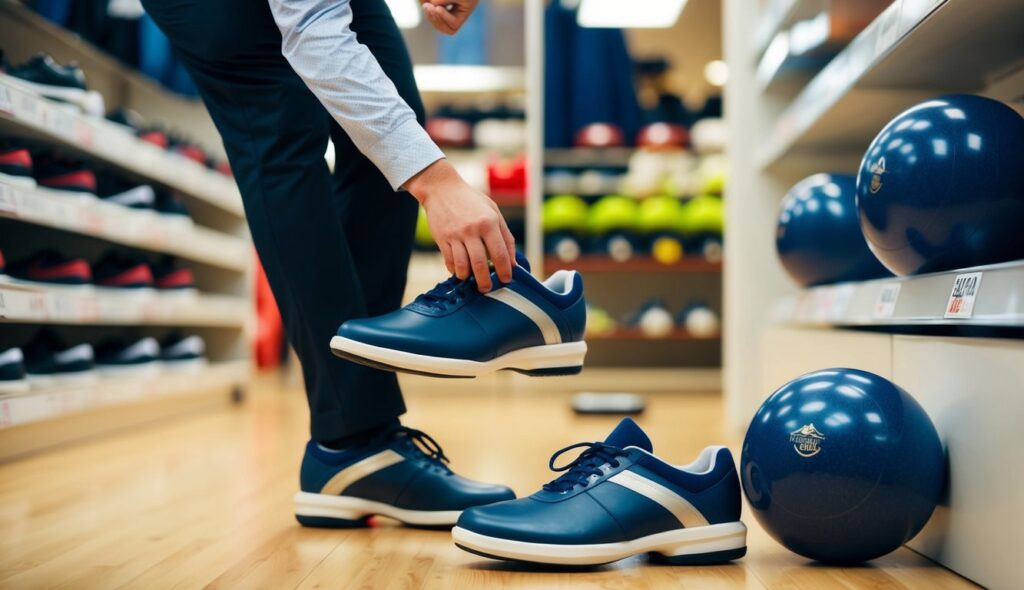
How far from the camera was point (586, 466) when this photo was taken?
50.6 inches

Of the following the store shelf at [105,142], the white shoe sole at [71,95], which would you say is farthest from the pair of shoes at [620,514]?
the white shoe sole at [71,95]

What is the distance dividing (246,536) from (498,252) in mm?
631

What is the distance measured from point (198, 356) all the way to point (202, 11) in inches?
96.8

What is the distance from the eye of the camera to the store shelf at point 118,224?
7.28 feet

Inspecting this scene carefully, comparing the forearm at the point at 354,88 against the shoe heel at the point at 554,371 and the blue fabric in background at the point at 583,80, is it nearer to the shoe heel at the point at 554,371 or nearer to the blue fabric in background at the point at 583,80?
the shoe heel at the point at 554,371

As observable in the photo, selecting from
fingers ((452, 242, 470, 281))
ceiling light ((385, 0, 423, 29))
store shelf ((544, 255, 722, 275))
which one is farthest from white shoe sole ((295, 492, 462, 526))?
A: ceiling light ((385, 0, 423, 29))

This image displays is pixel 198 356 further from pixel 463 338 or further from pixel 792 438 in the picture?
pixel 792 438

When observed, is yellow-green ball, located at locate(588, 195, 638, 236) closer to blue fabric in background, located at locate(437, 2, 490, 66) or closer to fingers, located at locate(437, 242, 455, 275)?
blue fabric in background, located at locate(437, 2, 490, 66)

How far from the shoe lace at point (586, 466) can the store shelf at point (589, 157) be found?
4183 millimetres

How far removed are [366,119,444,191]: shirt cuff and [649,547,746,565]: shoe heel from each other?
0.61 meters

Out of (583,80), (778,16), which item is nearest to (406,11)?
(583,80)

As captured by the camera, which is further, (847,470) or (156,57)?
(156,57)

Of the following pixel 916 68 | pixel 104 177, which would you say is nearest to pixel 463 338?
pixel 916 68

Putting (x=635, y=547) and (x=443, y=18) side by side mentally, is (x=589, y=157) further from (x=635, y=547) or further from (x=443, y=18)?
(x=635, y=547)
